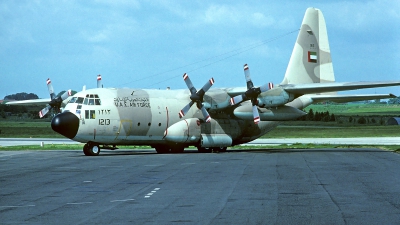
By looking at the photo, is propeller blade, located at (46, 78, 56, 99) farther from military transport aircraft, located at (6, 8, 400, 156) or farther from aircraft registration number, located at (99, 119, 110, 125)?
aircraft registration number, located at (99, 119, 110, 125)

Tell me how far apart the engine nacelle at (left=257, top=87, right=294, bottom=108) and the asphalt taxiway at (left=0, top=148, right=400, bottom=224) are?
562 inches

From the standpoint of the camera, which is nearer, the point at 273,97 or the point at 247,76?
the point at 273,97

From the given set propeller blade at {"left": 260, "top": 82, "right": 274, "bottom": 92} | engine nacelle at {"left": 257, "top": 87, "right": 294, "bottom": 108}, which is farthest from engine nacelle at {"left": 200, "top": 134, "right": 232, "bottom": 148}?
propeller blade at {"left": 260, "top": 82, "right": 274, "bottom": 92}

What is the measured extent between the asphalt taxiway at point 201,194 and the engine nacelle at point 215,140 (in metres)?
15.1

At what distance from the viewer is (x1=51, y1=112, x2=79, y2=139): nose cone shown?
41875mm

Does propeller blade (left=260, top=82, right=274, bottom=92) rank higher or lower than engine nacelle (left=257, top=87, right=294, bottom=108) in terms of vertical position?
higher

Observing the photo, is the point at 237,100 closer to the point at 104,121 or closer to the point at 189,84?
the point at 189,84

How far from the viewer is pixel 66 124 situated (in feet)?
138

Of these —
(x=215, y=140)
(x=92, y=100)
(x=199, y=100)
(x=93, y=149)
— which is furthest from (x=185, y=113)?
(x=93, y=149)

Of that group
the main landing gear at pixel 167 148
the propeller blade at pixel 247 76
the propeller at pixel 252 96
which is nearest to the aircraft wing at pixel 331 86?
the propeller at pixel 252 96

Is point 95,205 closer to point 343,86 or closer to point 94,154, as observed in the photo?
point 94,154

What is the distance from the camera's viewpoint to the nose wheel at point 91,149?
146ft

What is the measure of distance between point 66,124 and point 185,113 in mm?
9961

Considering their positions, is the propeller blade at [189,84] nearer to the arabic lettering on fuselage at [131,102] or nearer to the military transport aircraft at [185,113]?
the military transport aircraft at [185,113]
